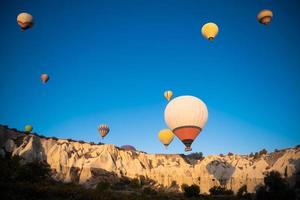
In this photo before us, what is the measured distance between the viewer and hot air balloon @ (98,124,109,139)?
56500 millimetres

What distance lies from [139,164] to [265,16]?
138ft

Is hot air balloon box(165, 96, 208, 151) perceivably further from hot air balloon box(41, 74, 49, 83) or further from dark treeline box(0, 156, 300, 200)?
hot air balloon box(41, 74, 49, 83)

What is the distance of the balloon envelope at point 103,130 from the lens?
2224 inches

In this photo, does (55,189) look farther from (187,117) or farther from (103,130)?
(103,130)

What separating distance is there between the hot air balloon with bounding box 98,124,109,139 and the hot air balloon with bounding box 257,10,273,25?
35005mm

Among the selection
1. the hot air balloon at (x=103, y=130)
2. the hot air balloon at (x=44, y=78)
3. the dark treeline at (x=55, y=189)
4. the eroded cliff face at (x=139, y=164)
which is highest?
the hot air balloon at (x=44, y=78)

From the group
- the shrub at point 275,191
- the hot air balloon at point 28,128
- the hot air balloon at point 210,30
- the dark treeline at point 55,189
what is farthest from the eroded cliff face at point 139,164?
the hot air balloon at point 210,30

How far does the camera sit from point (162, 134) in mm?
46500

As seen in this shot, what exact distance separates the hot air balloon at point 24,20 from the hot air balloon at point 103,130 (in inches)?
1054

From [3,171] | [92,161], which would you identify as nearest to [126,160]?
[92,161]

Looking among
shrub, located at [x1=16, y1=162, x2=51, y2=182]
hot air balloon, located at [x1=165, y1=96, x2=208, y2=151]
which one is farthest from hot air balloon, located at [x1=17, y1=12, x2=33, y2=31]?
hot air balloon, located at [x1=165, y1=96, x2=208, y2=151]

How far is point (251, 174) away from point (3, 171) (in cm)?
5086

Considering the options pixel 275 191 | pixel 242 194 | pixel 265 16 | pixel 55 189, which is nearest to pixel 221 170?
pixel 242 194

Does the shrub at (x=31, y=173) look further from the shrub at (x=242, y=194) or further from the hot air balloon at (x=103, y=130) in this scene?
the shrub at (x=242, y=194)
